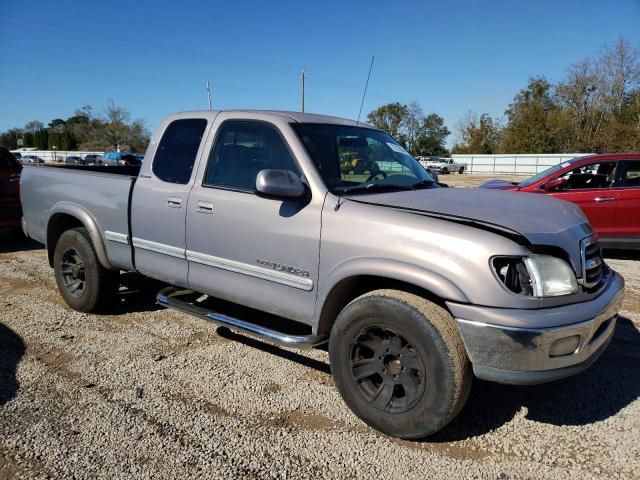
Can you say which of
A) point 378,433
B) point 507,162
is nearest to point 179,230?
point 378,433

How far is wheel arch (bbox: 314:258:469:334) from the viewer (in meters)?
2.60

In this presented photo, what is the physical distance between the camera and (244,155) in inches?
148

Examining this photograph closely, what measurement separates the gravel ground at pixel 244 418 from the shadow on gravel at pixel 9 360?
14 millimetres

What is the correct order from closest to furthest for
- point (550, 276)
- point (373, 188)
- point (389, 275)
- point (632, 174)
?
point (550, 276) → point (389, 275) → point (373, 188) → point (632, 174)

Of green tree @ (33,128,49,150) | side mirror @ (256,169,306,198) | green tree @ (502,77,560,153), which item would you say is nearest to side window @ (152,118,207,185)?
side mirror @ (256,169,306,198)

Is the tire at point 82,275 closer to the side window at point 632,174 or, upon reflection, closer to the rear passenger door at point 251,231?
the rear passenger door at point 251,231

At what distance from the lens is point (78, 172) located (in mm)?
4922

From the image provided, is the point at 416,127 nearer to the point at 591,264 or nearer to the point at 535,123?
the point at 535,123

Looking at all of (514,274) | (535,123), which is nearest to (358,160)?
(514,274)

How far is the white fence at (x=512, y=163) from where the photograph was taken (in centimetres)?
4641

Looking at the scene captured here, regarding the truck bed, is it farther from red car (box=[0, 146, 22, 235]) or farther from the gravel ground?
red car (box=[0, 146, 22, 235])

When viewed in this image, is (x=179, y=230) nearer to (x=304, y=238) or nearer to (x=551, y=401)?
(x=304, y=238)

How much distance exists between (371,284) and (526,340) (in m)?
1.03

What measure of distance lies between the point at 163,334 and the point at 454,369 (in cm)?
286
